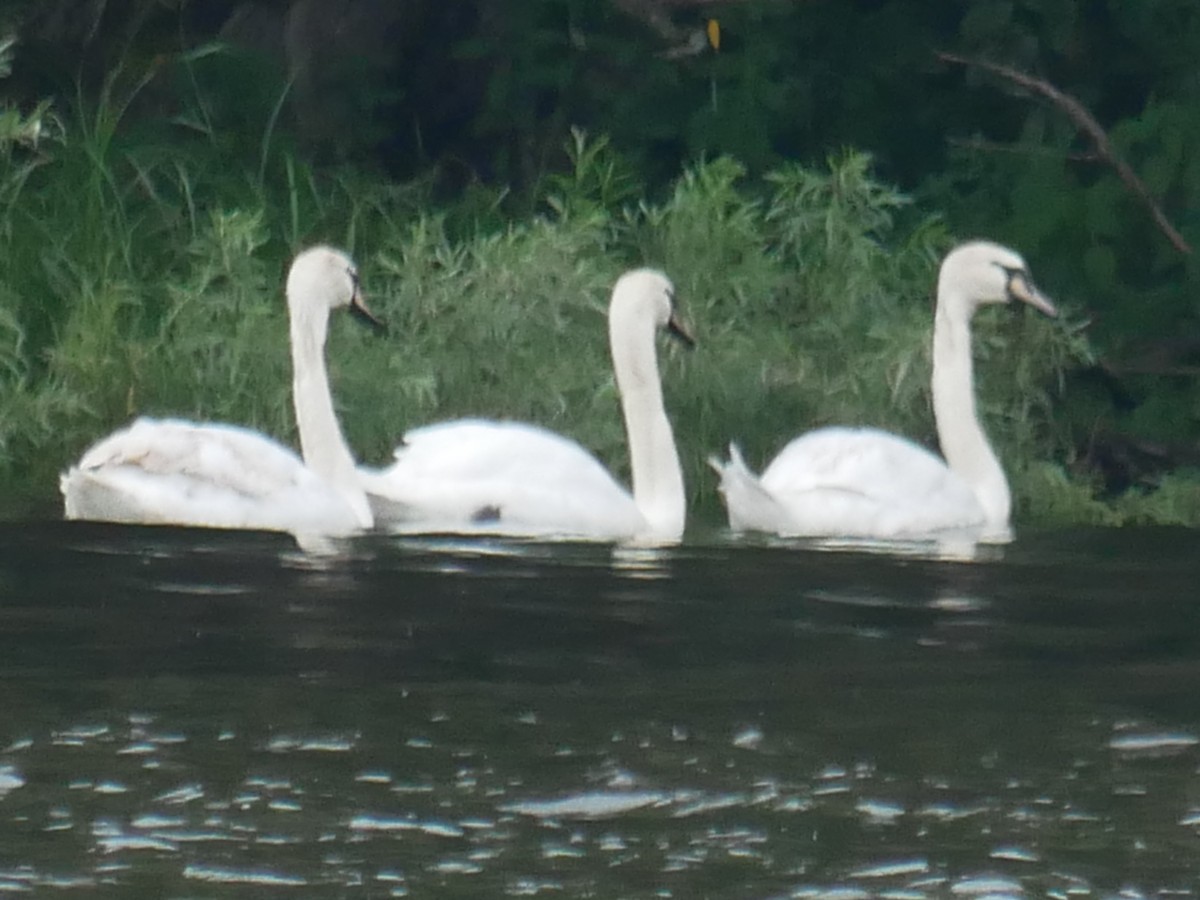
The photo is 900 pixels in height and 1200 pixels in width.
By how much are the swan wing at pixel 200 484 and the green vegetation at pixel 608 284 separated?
1080 mm

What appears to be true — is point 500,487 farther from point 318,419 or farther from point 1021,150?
point 1021,150

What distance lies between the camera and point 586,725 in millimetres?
7191

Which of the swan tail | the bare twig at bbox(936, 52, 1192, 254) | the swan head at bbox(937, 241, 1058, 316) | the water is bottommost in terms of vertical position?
the water

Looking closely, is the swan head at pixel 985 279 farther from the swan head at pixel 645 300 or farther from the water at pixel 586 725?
the water at pixel 586 725

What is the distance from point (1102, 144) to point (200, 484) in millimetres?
4164

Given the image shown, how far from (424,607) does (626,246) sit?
5117 mm

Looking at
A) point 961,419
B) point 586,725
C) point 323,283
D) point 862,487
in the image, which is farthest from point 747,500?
point 586,725

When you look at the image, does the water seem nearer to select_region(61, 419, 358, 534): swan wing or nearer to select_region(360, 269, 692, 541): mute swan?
select_region(61, 419, 358, 534): swan wing

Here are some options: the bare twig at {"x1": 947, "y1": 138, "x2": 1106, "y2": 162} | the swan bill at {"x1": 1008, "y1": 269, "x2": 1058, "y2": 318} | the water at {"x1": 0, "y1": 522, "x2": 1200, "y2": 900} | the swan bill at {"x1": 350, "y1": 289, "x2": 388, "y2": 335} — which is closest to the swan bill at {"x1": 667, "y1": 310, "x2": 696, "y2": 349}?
the swan bill at {"x1": 350, "y1": 289, "x2": 388, "y2": 335}

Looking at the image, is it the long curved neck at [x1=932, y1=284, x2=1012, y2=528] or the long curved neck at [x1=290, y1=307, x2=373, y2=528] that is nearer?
the long curved neck at [x1=290, y1=307, x2=373, y2=528]

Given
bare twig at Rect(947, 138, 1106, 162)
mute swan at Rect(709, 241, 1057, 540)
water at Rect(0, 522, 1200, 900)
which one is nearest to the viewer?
water at Rect(0, 522, 1200, 900)

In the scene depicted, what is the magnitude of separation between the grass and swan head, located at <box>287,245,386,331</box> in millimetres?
487

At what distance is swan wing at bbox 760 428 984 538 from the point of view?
35.8 ft

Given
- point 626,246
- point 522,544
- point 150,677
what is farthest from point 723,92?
point 150,677
